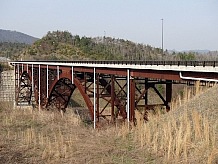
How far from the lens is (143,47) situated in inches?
4405

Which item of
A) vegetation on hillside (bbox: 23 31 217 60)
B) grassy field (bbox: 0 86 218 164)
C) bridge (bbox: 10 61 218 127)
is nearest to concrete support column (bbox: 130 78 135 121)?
bridge (bbox: 10 61 218 127)

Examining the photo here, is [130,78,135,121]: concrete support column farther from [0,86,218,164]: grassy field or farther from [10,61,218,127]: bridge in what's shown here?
[0,86,218,164]: grassy field

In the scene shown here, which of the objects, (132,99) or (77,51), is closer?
(132,99)

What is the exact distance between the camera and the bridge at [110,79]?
580 inches

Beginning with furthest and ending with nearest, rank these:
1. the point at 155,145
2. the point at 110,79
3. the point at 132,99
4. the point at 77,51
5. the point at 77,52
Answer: the point at 77,51 → the point at 77,52 → the point at 110,79 → the point at 132,99 → the point at 155,145

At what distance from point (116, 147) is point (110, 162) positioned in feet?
5.75

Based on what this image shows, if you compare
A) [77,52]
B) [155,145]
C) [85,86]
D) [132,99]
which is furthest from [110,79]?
[77,52]

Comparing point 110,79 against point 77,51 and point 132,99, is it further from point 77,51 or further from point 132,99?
point 77,51

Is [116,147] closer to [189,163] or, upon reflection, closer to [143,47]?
[189,163]

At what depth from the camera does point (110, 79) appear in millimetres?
23109

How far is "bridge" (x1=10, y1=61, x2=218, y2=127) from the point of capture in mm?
14740

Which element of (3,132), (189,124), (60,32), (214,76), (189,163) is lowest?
(3,132)

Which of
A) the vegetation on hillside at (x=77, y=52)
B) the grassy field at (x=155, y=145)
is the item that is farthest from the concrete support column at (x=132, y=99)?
the vegetation on hillside at (x=77, y=52)

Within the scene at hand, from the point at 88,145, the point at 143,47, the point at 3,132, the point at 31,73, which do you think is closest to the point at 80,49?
the point at 143,47
